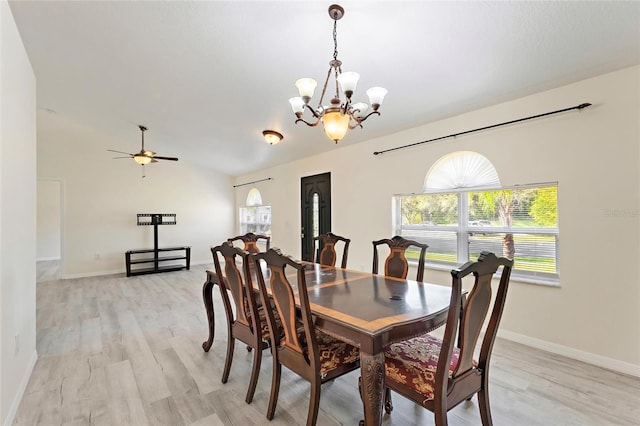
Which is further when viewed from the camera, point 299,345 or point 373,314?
point 299,345

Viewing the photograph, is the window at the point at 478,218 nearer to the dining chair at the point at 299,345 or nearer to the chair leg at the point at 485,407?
the chair leg at the point at 485,407

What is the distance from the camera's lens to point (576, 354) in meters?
2.59

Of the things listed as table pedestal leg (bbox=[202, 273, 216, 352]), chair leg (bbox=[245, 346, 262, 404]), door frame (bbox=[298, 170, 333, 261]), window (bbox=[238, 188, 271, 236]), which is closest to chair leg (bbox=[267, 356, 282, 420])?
chair leg (bbox=[245, 346, 262, 404])

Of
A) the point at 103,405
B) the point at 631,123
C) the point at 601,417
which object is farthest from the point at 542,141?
the point at 103,405

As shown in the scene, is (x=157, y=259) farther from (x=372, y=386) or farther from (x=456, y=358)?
(x=456, y=358)

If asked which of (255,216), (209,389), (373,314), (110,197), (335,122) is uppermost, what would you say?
(335,122)

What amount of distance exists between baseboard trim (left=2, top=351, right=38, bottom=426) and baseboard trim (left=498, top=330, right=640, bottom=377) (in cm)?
407

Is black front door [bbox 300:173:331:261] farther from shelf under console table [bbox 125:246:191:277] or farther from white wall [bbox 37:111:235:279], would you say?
white wall [bbox 37:111:235:279]

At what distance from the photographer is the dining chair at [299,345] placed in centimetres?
165

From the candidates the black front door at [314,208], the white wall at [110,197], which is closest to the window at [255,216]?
the white wall at [110,197]

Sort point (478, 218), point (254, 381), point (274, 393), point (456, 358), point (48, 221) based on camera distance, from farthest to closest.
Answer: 1. point (48, 221)
2. point (478, 218)
3. point (254, 381)
4. point (274, 393)
5. point (456, 358)

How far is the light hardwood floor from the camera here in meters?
1.88

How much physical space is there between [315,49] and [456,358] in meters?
Answer: 2.60

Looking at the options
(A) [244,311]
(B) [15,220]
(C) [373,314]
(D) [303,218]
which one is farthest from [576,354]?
(B) [15,220]
